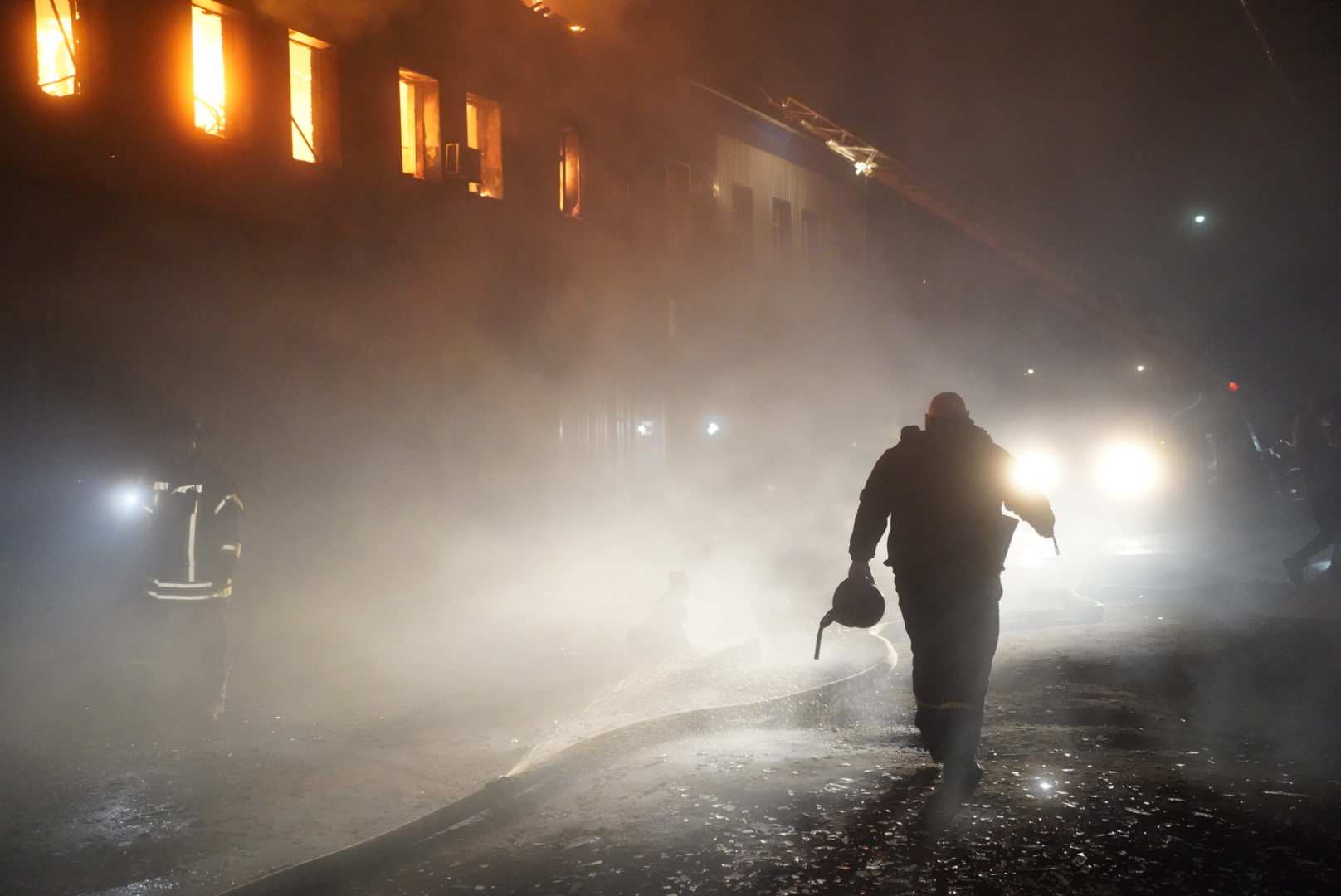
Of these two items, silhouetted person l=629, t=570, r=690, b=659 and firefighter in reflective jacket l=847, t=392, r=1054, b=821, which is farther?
silhouetted person l=629, t=570, r=690, b=659

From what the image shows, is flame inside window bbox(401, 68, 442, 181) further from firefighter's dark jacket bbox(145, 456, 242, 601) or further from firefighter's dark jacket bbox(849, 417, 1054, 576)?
firefighter's dark jacket bbox(849, 417, 1054, 576)

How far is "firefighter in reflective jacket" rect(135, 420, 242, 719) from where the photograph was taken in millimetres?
6082

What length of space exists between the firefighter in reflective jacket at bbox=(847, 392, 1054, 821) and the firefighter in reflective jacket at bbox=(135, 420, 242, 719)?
4.17 meters

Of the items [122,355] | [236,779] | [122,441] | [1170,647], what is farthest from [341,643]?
[1170,647]

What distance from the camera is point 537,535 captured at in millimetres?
13828

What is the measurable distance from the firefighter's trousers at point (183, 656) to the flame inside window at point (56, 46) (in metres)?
4.97

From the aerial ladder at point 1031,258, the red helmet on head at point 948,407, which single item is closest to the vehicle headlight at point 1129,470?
the aerial ladder at point 1031,258

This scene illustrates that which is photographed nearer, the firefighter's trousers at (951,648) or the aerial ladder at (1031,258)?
the firefighter's trousers at (951,648)

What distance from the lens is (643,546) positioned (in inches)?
600

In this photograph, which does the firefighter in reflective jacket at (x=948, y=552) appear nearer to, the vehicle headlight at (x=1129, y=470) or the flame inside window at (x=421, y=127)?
the flame inside window at (x=421, y=127)

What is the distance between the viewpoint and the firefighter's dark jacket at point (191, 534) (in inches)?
239

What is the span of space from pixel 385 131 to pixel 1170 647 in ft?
32.6

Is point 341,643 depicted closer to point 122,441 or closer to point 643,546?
point 122,441

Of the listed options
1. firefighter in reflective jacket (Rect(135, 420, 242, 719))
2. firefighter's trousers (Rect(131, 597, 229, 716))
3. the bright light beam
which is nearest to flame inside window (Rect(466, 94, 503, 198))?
firefighter in reflective jacket (Rect(135, 420, 242, 719))
